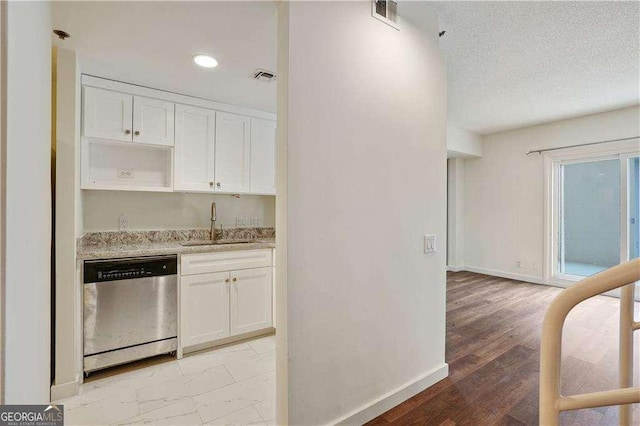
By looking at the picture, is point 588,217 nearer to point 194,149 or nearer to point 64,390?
point 194,149

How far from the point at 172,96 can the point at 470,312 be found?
4.07 meters

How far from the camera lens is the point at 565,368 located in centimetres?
232

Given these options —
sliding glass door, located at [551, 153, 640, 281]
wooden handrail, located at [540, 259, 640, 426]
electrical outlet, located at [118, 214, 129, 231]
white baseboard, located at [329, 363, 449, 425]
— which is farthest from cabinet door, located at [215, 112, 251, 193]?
sliding glass door, located at [551, 153, 640, 281]

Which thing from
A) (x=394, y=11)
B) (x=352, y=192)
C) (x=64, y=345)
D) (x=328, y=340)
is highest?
(x=394, y=11)

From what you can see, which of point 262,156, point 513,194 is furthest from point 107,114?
point 513,194

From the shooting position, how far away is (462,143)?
17.0ft

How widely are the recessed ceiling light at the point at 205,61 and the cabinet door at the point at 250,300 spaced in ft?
5.83

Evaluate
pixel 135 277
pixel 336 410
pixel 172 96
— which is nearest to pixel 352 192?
pixel 336 410

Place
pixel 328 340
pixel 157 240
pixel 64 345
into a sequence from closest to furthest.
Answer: pixel 328 340
pixel 64 345
pixel 157 240

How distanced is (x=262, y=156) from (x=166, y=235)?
132 cm

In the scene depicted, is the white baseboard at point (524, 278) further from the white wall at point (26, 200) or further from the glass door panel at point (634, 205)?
the white wall at point (26, 200)

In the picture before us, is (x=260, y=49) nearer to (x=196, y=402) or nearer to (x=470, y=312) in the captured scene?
(x=196, y=402)

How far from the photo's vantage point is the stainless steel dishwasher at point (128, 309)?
2164mm

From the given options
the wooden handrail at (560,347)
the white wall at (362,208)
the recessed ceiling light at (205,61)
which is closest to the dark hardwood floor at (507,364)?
the white wall at (362,208)
